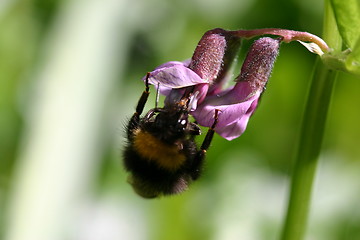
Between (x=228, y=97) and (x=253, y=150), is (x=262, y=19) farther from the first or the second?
(x=228, y=97)

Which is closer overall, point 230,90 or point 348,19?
point 348,19

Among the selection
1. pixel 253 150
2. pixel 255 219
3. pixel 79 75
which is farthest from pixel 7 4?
pixel 255 219

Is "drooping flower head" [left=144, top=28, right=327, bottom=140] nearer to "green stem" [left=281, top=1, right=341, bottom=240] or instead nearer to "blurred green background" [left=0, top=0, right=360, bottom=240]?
"green stem" [left=281, top=1, right=341, bottom=240]

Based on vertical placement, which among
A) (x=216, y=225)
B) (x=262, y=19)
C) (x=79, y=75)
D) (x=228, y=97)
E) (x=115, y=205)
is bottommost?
(x=115, y=205)

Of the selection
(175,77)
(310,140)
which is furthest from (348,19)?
(175,77)

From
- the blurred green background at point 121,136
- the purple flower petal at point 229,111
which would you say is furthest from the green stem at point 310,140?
the blurred green background at point 121,136

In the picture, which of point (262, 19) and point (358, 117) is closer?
point (358, 117)

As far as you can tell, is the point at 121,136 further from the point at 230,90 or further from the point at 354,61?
the point at 354,61
